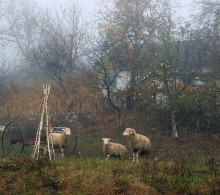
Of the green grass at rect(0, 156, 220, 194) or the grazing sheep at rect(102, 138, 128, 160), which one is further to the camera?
the grazing sheep at rect(102, 138, 128, 160)

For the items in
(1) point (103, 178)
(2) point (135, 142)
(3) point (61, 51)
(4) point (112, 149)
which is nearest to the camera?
(1) point (103, 178)

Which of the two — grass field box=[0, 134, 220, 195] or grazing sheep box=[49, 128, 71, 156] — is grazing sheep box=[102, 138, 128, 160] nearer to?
grazing sheep box=[49, 128, 71, 156]

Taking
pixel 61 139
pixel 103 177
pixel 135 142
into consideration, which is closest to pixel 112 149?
pixel 135 142

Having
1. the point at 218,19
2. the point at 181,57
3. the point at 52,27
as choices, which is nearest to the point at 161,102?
the point at 181,57

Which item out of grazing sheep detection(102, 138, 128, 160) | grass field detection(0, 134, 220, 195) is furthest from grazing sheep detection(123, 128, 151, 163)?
grass field detection(0, 134, 220, 195)

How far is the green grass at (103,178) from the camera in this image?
30.0 feet

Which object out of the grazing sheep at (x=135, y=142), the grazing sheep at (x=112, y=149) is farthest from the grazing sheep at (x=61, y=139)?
the grazing sheep at (x=135, y=142)

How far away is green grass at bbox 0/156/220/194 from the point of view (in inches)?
360

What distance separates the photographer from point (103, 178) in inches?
387

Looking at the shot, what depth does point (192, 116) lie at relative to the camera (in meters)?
22.8

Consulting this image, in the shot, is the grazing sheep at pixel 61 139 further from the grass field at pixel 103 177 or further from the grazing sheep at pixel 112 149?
the grass field at pixel 103 177


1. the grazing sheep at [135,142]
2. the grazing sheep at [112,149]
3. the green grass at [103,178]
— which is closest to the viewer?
the green grass at [103,178]

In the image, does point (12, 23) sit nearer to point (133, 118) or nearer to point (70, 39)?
point (70, 39)

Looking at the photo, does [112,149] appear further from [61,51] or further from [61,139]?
[61,51]
